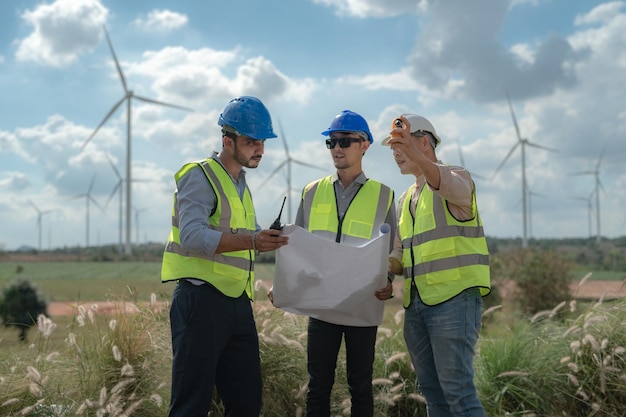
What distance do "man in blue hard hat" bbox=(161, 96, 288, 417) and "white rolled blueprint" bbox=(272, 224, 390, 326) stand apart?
50cm

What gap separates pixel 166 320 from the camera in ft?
23.1

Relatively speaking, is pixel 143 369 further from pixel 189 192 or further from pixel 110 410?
pixel 189 192

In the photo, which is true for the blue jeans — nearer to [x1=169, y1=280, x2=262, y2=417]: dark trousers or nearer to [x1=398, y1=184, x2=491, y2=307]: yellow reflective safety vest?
[x1=398, y1=184, x2=491, y2=307]: yellow reflective safety vest

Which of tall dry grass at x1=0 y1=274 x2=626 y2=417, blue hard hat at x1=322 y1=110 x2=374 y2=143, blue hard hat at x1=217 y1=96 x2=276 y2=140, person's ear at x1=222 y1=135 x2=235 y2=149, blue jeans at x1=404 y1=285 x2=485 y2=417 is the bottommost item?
tall dry grass at x1=0 y1=274 x2=626 y2=417

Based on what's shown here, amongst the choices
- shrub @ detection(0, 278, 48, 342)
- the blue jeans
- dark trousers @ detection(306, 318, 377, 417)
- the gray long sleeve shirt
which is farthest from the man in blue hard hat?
shrub @ detection(0, 278, 48, 342)

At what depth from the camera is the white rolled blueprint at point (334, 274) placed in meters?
5.09

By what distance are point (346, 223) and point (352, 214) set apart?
9 centimetres

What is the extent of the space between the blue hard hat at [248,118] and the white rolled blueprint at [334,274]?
0.81 m

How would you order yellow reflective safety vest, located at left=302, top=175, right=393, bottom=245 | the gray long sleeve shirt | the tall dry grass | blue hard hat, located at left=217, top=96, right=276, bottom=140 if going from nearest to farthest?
the gray long sleeve shirt, blue hard hat, located at left=217, top=96, right=276, bottom=140, yellow reflective safety vest, located at left=302, top=175, right=393, bottom=245, the tall dry grass

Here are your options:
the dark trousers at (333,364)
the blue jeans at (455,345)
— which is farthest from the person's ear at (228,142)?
the blue jeans at (455,345)

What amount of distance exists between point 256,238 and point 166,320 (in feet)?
10.2

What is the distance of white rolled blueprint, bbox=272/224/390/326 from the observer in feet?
16.7

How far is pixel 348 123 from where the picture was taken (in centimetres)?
555

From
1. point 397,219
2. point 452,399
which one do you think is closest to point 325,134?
point 397,219
